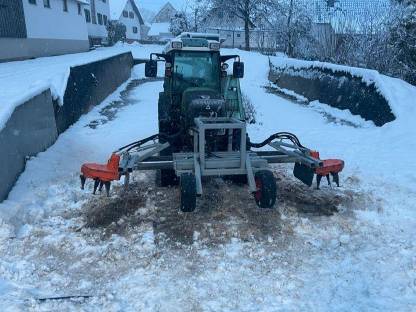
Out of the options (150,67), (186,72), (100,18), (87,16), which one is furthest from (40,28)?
(100,18)

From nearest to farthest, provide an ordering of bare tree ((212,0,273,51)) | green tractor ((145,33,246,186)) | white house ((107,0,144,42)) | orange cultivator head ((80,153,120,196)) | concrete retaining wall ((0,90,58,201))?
orange cultivator head ((80,153,120,196)) → concrete retaining wall ((0,90,58,201)) → green tractor ((145,33,246,186)) → bare tree ((212,0,273,51)) → white house ((107,0,144,42))

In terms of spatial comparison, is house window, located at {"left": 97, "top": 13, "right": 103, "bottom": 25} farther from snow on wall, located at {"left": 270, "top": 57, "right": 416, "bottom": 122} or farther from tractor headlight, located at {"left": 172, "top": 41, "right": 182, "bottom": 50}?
tractor headlight, located at {"left": 172, "top": 41, "right": 182, "bottom": 50}

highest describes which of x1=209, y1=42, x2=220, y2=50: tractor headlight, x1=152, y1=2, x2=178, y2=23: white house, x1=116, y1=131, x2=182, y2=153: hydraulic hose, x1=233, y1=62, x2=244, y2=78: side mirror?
x1=152, y1=2, x2=178, y2=23: white house

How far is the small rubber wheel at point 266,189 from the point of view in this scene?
5367mm

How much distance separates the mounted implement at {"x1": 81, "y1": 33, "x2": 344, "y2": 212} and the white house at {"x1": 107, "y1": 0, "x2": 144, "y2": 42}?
153ft

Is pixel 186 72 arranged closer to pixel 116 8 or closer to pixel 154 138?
pixel 154 138

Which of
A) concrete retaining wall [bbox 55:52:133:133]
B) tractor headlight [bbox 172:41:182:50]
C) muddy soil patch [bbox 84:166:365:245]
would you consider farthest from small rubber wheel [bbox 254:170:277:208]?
concrete retaining wall [bbox 55:52:133:133]

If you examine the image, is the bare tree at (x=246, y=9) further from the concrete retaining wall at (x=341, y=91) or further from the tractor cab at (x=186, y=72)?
the tractor cab at (x=186, y=72)

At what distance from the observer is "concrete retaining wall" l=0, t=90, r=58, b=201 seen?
5914mm

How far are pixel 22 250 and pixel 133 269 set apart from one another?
140cm

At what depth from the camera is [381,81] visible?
11.2 metres

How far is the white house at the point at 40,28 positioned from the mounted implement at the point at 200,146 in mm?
13006

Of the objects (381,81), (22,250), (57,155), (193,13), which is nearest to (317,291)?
(22,250)

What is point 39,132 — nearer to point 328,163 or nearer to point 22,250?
point 22,250
